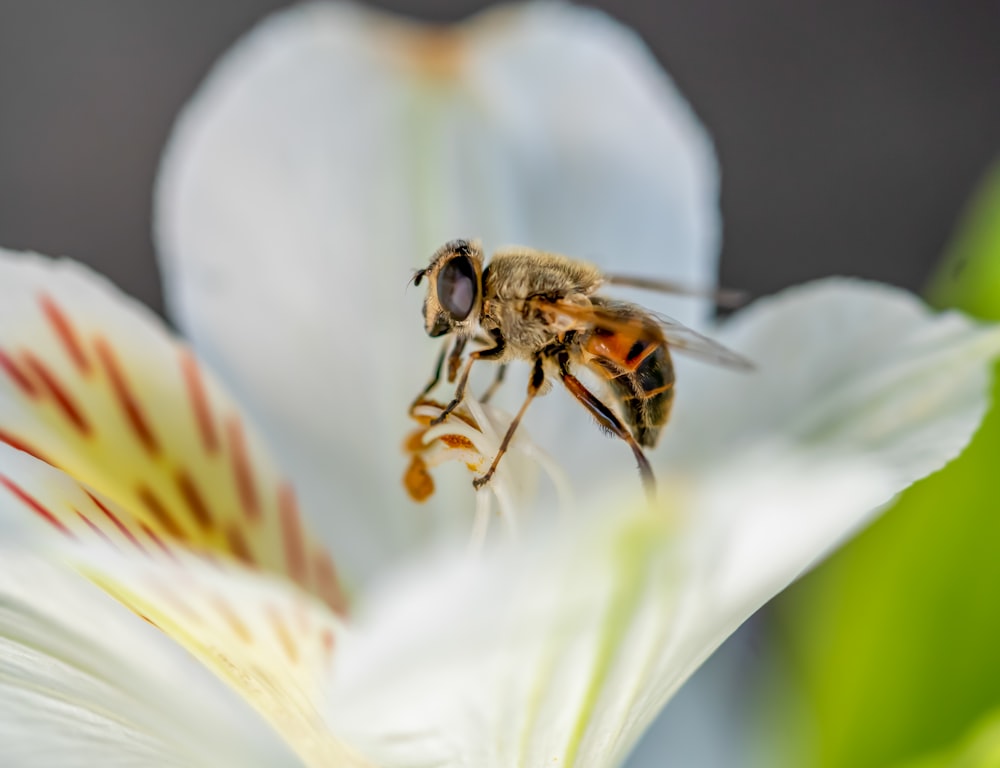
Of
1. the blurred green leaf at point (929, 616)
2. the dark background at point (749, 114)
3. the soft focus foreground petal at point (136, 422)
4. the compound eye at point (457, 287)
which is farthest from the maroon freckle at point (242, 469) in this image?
the dark background at point (749, 114)

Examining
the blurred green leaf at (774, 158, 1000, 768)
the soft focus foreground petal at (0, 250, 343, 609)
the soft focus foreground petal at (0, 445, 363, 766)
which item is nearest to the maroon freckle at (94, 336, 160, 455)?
the soft focus foreground petal at (0, 250, 343, 609)

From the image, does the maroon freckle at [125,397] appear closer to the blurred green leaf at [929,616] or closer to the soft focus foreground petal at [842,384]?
the soft focus foreground petal at [842,384]

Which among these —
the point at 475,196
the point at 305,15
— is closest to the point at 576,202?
the point at 475,196

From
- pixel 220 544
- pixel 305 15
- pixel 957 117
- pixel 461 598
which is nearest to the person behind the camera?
pixel 461 598

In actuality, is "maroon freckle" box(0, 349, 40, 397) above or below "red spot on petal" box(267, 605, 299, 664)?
above

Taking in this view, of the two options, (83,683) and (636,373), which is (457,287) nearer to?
(636,373)

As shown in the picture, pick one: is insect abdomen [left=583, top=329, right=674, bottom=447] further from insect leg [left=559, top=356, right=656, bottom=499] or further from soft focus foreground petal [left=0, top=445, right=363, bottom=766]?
soft focus foreground petal [left=0, top=445, right=363, bottom=766]

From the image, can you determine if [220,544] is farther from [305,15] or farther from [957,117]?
[957,117]
